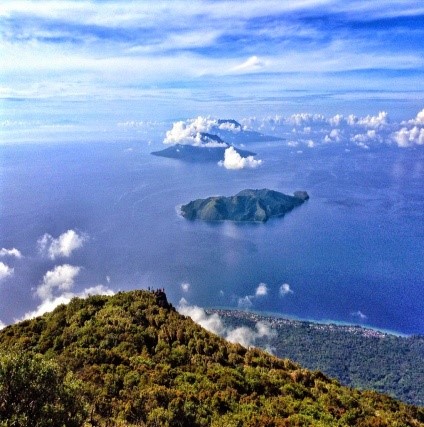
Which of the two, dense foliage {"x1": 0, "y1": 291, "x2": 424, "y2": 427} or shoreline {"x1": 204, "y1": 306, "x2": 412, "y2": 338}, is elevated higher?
dense foliage {"x1": 0, "y1": 291, "x2": 424, "y2": 427}

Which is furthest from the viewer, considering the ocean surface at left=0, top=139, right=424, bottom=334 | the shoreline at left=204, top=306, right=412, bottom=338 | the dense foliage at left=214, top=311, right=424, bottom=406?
the ocean surface at left=0, top=139, right=424, bottom=334

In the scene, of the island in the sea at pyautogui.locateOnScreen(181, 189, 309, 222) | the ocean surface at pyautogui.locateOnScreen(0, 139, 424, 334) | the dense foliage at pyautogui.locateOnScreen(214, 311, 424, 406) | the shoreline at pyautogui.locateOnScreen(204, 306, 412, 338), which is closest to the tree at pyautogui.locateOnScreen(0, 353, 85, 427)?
the dense foliage at pyautogui.locateOnScreen(214, 311, 424, 406)

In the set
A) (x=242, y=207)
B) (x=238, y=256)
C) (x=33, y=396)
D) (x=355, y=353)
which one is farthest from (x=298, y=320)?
→ (x=242, y=207)

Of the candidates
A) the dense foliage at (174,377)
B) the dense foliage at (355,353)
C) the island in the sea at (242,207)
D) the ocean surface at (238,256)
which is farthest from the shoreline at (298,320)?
the island in the sea at (242,207)

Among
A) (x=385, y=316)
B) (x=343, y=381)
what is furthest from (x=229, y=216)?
(x=343, y=381)

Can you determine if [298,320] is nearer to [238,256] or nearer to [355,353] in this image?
[355,353]

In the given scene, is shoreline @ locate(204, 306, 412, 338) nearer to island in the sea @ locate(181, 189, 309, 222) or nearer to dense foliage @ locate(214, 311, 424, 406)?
dense foliage @ locate(214, 311, 424, 406)

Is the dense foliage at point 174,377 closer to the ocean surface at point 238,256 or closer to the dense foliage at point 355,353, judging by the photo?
the dense foliage at point 355,353

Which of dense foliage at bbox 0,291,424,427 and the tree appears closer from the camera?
the tree
